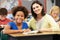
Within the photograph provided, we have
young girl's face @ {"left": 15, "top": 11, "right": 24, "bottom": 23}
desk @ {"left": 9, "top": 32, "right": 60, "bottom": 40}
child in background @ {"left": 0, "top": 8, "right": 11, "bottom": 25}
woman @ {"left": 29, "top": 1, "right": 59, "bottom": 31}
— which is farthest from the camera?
child in background @ {"left": 0, "top": 8, "right": 11, "bottom": 25}

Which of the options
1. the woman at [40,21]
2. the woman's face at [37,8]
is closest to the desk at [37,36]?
the woman at [40,21]

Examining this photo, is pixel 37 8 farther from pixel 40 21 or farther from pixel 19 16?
pixel 19 16

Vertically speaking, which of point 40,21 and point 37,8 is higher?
point 37,8

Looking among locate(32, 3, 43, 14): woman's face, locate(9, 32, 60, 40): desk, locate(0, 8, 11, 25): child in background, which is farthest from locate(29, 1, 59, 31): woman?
locate(0, 8, 11, 25): child in background

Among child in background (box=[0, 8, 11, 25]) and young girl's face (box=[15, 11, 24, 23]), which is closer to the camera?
young girl's face (box=[15, 11, 24, 23])

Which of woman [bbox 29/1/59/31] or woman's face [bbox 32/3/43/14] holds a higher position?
woman's face [bbox 32/3/43/14]

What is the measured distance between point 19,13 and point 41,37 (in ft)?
2.22

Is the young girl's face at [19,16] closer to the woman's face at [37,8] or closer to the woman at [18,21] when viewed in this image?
the woman at [18,21]

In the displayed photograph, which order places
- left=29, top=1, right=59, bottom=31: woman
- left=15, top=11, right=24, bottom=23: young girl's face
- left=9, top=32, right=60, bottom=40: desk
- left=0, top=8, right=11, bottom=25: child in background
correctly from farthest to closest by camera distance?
left=0, top=8, right=11, bottom=25: child in background < left=29, top=1, right=59, bottom=31: woman < left=15, top=11, right=24, bottom=23: young girl's face < left=9, top=32, right=60, bottom=40: desk

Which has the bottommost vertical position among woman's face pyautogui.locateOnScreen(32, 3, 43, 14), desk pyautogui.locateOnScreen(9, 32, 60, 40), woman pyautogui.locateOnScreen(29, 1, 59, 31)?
desk pyautogui.locateOnScreen(9, 32, 60, 40)

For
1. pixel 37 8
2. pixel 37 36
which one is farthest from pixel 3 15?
pixel 37 36

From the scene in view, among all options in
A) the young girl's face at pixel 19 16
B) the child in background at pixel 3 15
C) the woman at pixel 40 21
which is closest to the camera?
the young girl's face at pixel 19 16

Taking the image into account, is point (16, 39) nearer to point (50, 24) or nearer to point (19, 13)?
point (19, 13)

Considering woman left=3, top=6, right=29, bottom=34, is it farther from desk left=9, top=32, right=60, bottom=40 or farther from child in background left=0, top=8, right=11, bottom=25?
child in background left=0, top=8, right=11, bottom=25
